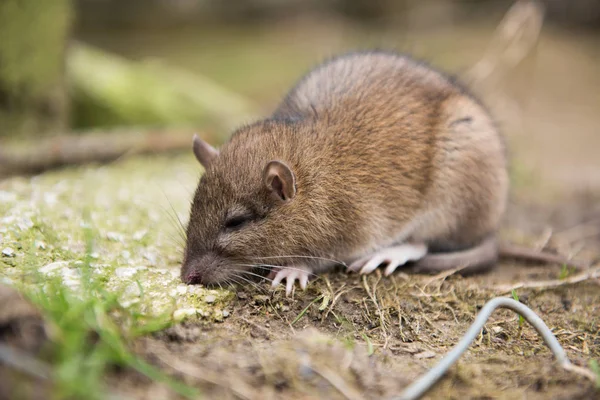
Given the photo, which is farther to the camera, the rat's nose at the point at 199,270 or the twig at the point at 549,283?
the twig at the point at 549,283

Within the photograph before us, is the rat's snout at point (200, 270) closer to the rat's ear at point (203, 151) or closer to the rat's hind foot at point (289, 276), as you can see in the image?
the rat's hind foot at point (289, 276)

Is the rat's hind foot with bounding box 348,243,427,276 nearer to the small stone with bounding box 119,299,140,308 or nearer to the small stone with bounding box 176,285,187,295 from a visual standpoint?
the small stone with bounding box 176,285,187,295

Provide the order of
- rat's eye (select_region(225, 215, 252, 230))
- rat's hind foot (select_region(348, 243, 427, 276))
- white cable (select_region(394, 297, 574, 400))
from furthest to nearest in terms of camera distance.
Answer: rat's hind foot (select_region(348, 243, 427, 276)), rat's eye (select_region(225, 215, 252, 230)), white cable (select_region(394, 297, 574, 400))

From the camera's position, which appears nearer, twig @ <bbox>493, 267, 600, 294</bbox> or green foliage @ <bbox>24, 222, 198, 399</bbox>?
green foliage @ <bbox>24, 222, 198, 399</bbox>

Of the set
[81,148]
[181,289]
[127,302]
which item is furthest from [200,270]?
[81,148]

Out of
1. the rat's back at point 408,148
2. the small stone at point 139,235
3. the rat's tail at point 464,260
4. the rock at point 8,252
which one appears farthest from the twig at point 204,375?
the rat's tail at point 464,260

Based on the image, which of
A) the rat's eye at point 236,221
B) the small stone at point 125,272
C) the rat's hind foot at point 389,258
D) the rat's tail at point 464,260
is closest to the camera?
the small stone at point 125,272

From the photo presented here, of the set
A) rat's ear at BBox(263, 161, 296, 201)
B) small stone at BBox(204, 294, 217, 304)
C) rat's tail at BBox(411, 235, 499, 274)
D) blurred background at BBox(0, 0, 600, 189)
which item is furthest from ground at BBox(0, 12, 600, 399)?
blurred background at BBox(0, 0, 600, 189)

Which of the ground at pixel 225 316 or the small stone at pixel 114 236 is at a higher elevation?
the small stone at pixel 114 236
